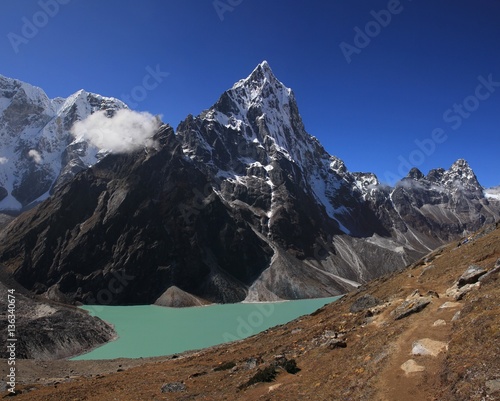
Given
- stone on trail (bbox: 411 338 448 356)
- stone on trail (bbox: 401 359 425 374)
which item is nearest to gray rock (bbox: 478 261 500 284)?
stone on trail (bbox: 411 338 448 356)

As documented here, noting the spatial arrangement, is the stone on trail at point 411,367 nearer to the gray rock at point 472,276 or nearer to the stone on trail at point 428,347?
the stone on trail at point 428,347

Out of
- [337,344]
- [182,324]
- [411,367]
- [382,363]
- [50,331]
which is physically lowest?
[411,367]

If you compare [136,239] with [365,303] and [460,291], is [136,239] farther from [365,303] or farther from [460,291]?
[460,291]

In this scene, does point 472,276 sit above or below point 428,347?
above

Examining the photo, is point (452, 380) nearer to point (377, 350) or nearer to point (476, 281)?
point (377, 350)

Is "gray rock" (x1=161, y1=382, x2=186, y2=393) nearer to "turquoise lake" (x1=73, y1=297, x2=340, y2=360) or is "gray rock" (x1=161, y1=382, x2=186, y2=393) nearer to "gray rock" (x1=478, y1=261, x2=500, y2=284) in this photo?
"gray rock" (x1=478, y1=261, x2=500, y2=284)

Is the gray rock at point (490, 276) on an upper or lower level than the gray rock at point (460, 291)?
upper

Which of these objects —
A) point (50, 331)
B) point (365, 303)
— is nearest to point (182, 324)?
point (50, 331)

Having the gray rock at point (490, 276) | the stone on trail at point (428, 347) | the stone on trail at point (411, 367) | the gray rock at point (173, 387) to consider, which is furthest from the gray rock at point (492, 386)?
the gray rock at point (173, 387)
